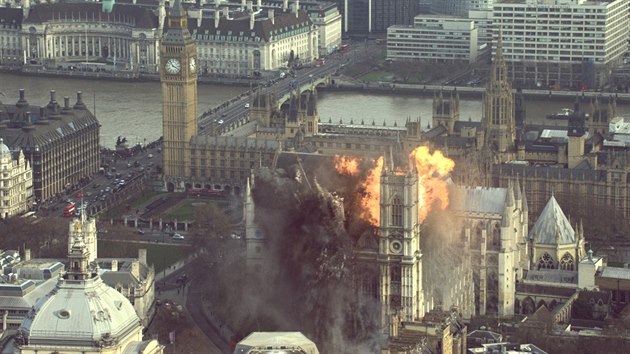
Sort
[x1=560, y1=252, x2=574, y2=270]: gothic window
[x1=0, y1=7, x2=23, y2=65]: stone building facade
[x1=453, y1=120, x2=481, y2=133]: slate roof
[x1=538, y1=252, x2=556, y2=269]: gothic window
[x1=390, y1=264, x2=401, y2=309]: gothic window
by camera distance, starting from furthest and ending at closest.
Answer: [x1=0, y1=7, x2=23, y2=65]: stone building facade
[x1=453, y1=120, x2=481, y2=133]: slate roof
[x1=538, y1=252, x2=556, y2=269]: gothic window
[x1=560, y1=252, x2=574, y2=270]: gothic window
[x1=390, y1=264, x2=401, y2=309]: gothic window

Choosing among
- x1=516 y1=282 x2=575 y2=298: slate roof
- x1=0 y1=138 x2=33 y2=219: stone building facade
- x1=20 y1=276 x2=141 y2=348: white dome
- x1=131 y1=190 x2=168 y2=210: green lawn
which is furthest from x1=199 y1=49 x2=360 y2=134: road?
x1=20 y1=276 x2=141 y2=348: white dome

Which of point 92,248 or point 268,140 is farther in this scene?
point 268,140

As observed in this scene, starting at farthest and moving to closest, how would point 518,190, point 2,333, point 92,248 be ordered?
point 518,190 → point 92,248 → point 2,333

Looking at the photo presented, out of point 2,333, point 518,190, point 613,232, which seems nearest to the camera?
point 2,333

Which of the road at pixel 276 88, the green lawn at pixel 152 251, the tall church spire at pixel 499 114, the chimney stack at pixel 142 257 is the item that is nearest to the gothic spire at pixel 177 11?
the road at pixel 276 88

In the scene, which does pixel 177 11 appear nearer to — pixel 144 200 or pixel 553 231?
pixel 144 200

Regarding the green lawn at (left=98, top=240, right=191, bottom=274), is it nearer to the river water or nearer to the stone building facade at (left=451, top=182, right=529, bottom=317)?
the stone building facade at (left=451, top=182, right=529, bottom=317)

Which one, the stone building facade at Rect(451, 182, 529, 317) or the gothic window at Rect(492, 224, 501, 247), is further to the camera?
the gothic window at Rect(492, 224, 501, 247)

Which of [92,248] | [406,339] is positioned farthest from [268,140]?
[406,339]

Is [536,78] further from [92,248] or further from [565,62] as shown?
[92,248]
